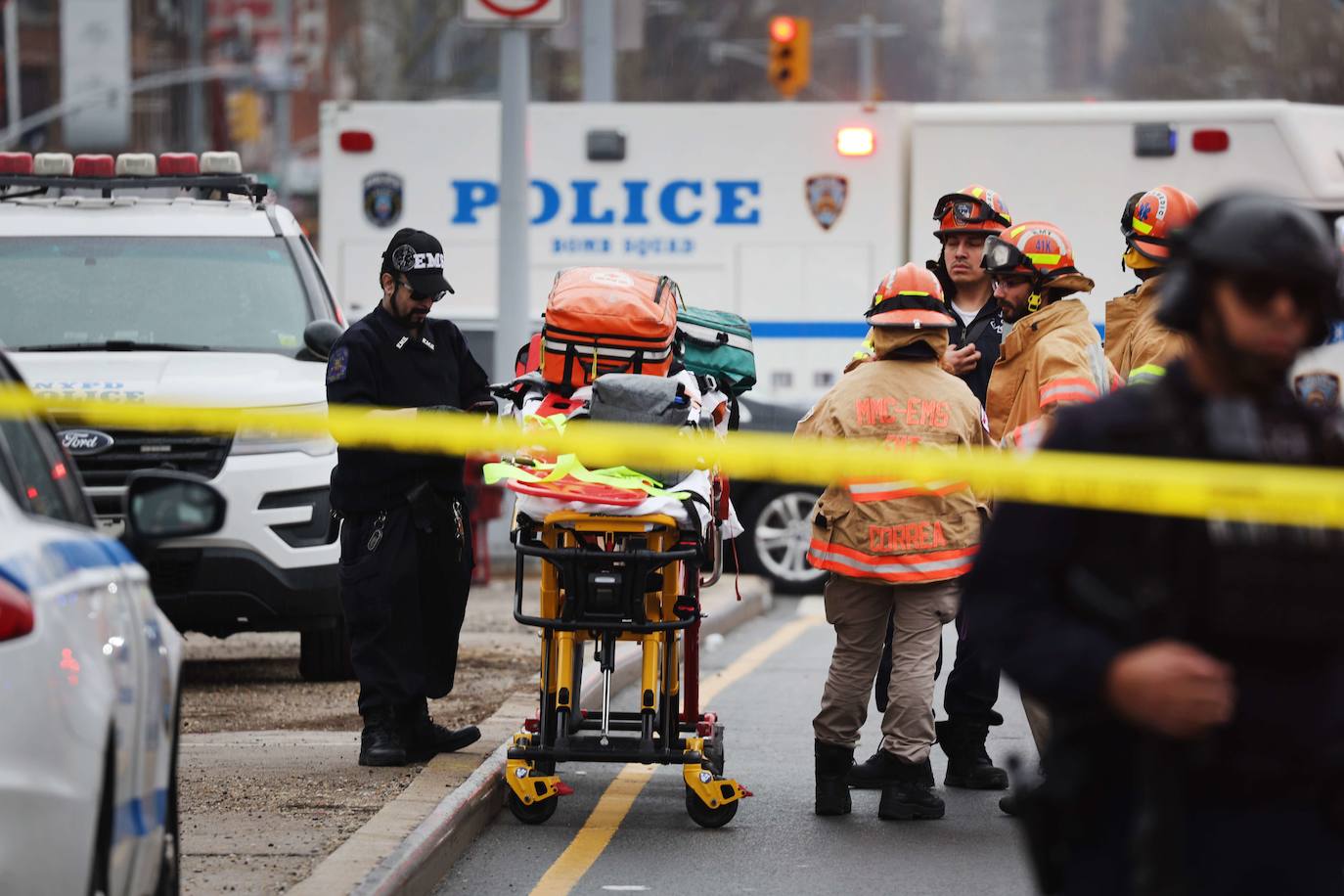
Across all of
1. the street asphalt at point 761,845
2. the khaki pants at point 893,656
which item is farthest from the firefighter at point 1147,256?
the street asphalt at point 761,845

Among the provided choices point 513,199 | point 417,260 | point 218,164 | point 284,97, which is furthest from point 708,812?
point 284,97

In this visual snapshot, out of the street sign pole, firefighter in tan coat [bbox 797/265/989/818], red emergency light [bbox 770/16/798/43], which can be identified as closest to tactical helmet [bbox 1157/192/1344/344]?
firefighter in tan coat [bbox 797/265/989/818]

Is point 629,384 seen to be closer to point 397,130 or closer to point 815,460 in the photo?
point 815,460

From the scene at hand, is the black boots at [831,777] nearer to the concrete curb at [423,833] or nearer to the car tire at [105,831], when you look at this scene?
the concrete curb at [423,833]

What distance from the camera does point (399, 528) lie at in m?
8.20

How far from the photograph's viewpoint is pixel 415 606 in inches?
326

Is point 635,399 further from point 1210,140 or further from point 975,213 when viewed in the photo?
point 1210,140

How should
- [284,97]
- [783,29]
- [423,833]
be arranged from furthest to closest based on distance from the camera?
1. [284,97]
2. [783,29]
3. [423,833]

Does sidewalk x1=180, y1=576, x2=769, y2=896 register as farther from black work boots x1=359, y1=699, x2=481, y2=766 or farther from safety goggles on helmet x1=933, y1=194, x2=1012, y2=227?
safety goggles on helmet x1=933, y1=194, x2=1012, y2=227

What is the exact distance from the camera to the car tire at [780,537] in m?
15.2

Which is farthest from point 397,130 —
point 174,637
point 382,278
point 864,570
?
point 174,637

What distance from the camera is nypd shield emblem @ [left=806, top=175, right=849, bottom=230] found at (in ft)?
51.1

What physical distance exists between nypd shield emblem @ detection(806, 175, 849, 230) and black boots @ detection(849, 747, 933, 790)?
7.76 meters

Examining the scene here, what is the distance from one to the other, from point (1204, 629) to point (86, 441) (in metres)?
6.86
